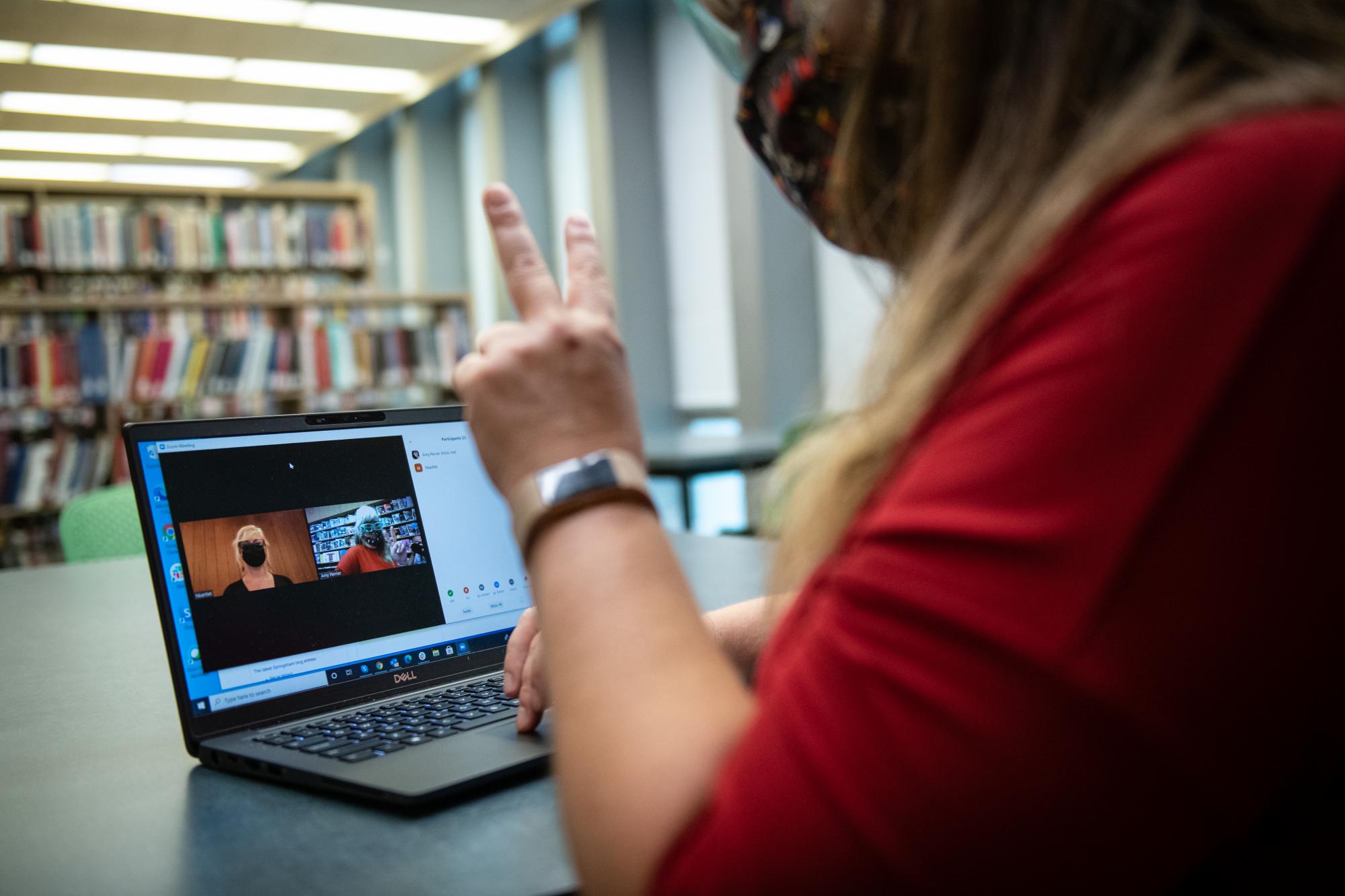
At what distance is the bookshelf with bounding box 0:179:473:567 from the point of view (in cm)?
468

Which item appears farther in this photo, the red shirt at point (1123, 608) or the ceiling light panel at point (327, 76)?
the ceiling light panel at point (327, 76)

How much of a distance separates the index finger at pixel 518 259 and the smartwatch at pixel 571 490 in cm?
10

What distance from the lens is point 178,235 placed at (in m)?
5.39

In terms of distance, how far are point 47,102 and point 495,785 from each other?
7598 mm

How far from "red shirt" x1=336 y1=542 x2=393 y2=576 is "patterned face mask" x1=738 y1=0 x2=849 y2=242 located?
47 cm

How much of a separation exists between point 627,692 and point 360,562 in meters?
0.51

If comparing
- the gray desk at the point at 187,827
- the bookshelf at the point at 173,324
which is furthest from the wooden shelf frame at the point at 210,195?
the gray desk at the point at 187,827

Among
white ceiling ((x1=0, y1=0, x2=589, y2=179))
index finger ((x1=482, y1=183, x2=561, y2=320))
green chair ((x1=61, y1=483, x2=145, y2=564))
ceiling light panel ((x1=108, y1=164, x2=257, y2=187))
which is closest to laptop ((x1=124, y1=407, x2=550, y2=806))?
index finger ((x1=482, y1=183, x2=561, y2=320))

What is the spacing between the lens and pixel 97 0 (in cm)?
542

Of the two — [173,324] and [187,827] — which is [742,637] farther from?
[173,324]

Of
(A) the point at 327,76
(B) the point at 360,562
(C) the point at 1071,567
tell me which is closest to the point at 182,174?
(A) the point at 327,76

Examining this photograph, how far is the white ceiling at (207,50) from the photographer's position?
18.7 ft

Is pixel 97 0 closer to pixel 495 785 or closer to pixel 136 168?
pixel 136 168

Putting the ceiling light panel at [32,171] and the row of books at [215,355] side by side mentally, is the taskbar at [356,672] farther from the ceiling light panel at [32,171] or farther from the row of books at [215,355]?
the ceiling light panel at [32,171]
